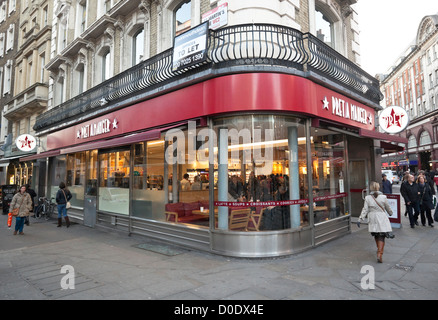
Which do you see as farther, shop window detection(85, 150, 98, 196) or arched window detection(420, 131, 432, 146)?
arched window detection(420, 131, 432, 146)

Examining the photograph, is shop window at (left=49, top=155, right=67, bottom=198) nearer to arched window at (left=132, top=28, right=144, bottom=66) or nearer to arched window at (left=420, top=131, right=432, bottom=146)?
arched window at (left=132, top=28, right=144, bottom=66)

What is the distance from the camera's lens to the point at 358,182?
38.3ft

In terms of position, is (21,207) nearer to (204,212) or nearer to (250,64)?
(204,212)

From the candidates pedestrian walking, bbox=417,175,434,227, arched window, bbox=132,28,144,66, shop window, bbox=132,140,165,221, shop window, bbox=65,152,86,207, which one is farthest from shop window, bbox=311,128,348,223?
shop window, bbox=65,152,86,207

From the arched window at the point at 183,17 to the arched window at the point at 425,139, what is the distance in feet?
142

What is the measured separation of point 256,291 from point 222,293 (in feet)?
1.77

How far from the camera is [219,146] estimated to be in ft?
23.8

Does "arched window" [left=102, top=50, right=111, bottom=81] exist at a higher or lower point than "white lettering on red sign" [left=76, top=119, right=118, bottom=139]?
higher

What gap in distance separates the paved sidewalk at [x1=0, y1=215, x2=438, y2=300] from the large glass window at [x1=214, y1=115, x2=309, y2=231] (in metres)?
0.92

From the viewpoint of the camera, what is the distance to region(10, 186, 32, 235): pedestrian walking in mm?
9898

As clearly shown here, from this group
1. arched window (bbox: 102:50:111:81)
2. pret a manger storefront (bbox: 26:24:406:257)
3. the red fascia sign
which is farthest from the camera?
arched window (bbox: 102:50:111:81)

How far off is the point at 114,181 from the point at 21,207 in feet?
10.1

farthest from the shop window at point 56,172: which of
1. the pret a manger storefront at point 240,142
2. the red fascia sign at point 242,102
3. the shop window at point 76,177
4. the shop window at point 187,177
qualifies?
the shop window at point 187,177
